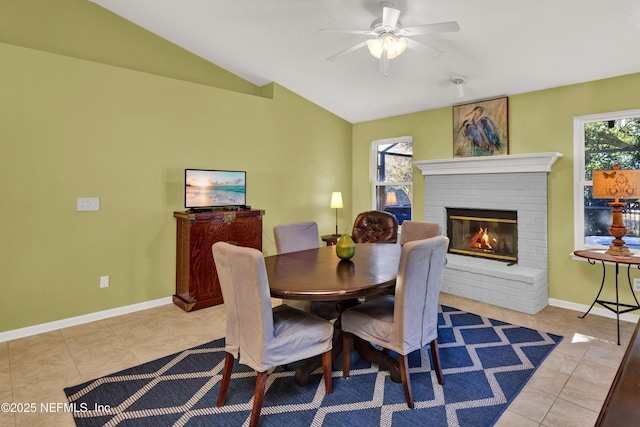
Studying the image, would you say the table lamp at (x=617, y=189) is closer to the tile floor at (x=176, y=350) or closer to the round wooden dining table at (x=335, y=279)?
the tile floor at (x=176, y=350)

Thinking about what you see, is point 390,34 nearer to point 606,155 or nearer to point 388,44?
point 388,44

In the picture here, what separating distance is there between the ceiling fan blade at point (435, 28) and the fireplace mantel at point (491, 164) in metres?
2.03

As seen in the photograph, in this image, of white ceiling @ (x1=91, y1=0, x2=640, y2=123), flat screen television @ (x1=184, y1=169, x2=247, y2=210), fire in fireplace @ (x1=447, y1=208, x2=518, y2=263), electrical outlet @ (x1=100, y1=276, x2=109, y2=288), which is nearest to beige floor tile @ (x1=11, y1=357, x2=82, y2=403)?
electrical outlet @ (x1=100, y1=276, x2=109, y2=288)

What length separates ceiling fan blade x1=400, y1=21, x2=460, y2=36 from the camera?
7.58 feet

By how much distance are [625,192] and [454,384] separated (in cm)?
228

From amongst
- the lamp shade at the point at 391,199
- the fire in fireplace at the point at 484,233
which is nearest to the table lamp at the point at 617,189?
the fire in fireplace at the point at 484,233

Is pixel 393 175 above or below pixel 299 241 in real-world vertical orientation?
above

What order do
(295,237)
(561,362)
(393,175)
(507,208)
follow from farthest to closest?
1. (393,175)
2. (507,208)
3. (295,237)
4. (561,362)

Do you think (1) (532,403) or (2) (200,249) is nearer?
(1) (532,403)

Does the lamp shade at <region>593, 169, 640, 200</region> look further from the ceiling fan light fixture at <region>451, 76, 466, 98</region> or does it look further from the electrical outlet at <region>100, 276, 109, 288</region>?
the electrical outlet at <region>100, 276, 109, 288</region>

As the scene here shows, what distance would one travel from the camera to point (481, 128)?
4.27 m

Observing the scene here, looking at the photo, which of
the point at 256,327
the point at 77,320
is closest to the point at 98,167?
the point at 77,320

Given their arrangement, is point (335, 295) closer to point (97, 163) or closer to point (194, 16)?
point (97, 163)

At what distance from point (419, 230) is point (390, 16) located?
1868 mm
